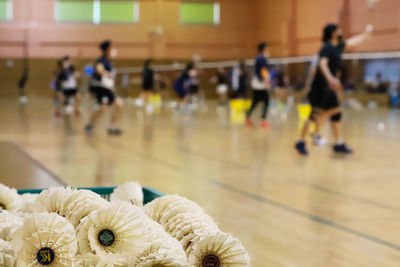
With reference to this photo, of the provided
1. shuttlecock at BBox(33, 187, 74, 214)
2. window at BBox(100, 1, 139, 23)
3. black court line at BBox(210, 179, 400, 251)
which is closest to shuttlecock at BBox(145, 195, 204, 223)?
shuttlecock at BBox(33, 187, 74, 214)

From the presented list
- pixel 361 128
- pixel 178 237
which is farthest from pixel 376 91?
pixel 178 237


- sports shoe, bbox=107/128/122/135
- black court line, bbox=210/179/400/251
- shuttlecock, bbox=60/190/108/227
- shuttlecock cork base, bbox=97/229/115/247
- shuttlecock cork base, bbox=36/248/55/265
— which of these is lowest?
sports shoe, bbox=107/128/122/135

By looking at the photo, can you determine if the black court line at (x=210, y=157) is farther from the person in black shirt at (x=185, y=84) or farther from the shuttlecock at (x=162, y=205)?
the person in black shirt at (x=185, y=84)

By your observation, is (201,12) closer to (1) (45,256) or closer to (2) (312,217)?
(2) (312,217)

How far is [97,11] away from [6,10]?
442 centimetres

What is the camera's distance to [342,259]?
3.94 metres

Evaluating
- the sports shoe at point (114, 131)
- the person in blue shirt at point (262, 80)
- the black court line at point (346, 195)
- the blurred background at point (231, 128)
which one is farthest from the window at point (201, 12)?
the black court line at point (346, 195)

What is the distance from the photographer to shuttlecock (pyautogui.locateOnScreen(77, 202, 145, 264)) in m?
1.27

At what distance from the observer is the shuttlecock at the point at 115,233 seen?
127cm

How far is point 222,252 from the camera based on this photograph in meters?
1.24

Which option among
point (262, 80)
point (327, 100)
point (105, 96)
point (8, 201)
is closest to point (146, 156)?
point (327, 100)

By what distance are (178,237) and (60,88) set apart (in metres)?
20.6

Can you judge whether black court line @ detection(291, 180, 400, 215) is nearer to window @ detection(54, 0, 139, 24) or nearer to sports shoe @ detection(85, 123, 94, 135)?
sports shoe @ detection(85, 123, 94, 135)

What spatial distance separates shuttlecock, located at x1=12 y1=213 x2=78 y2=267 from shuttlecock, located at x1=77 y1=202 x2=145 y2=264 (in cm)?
6
